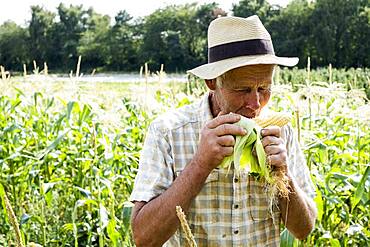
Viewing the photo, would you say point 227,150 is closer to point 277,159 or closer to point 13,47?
point 277,159

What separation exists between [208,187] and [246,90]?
1.47 feet

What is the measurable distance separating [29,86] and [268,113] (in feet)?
17.8

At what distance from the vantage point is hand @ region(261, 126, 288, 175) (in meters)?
2.12

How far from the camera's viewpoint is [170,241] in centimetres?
257

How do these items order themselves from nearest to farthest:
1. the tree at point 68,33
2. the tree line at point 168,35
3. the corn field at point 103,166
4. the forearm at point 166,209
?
the forearm at point 166,209 < the corn field at point 103,166 < the tree line at point 168,35 < the tree at point 68,33

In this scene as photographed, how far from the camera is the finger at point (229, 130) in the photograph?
2.09 m

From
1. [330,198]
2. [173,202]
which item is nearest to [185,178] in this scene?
[173,202]

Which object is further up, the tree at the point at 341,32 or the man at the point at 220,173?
the tree at the point at 341,32

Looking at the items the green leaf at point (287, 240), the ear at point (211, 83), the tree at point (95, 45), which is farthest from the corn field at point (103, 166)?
the tree at point (95, 45)

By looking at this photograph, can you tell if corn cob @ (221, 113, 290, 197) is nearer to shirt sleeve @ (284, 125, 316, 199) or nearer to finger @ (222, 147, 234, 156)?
finger @ (222, 147, 234, 156)

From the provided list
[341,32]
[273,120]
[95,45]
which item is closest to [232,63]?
[273,120]

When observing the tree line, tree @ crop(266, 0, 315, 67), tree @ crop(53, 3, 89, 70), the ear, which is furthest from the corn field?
tree @ crop(53, 3, 89, 70)

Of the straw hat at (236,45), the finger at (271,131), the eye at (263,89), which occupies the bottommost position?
the finger at (271,131)

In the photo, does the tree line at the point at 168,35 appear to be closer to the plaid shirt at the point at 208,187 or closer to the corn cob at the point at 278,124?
the plaid shirt at the point at 208,187
